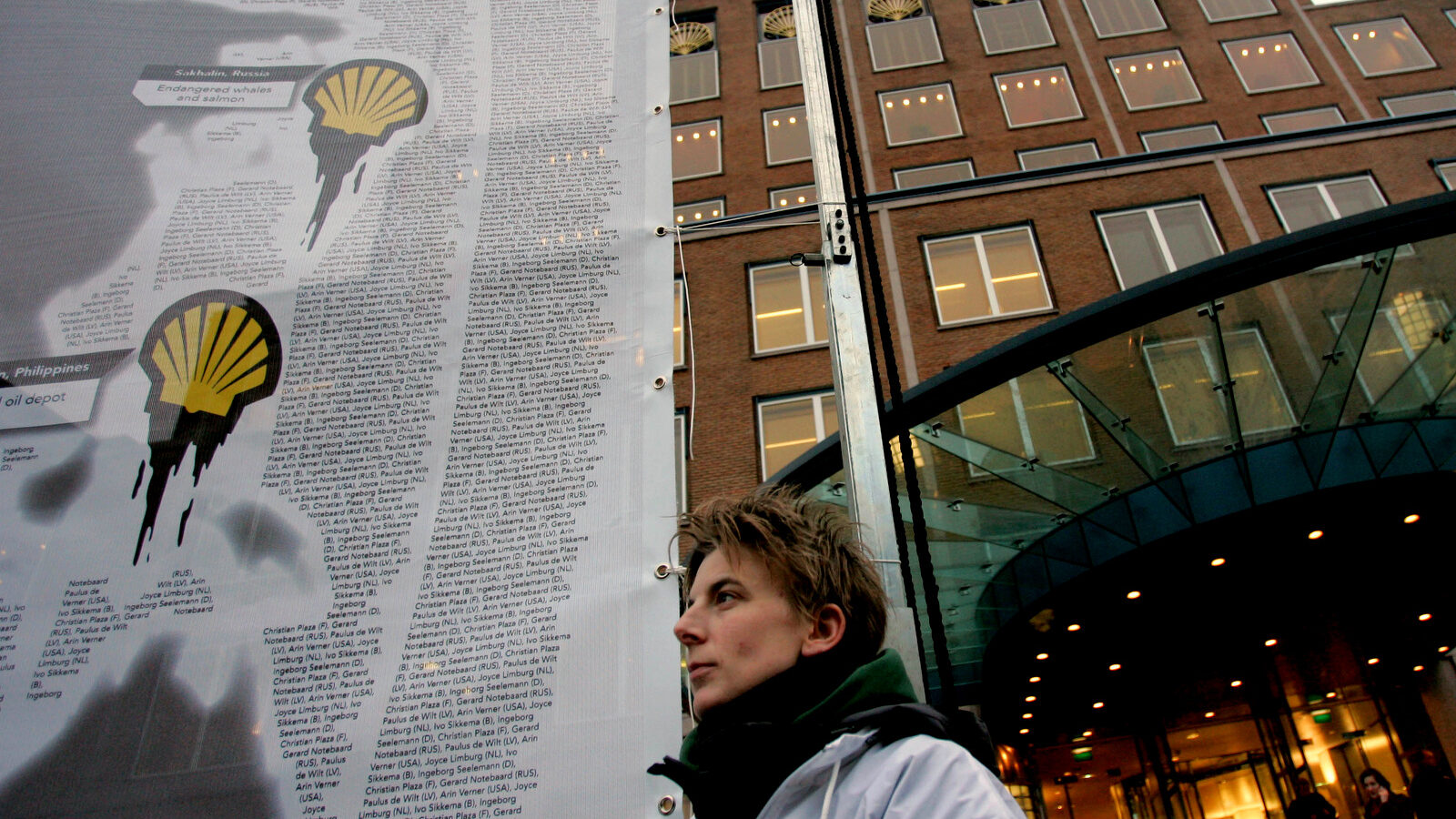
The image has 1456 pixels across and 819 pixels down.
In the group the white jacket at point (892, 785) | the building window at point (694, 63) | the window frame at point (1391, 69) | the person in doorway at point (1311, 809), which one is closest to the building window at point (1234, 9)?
the window frame at point (1391, 69)

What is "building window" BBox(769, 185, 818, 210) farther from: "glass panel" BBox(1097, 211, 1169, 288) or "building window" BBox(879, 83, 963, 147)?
"glass panel" BBox(1097, 211, 1169, 288)

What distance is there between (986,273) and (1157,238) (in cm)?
351

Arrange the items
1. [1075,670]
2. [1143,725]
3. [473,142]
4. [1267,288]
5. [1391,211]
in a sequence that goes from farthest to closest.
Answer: [1143,725], [1075,670], [1267,288], [1391,211], [473,142]

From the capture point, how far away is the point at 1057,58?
21812mm

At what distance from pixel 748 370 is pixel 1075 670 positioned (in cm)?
812

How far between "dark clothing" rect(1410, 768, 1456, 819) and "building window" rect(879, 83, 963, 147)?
16.2 m

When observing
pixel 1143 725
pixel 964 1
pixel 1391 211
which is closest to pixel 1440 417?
pixel 1391 211

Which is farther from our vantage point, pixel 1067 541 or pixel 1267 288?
pixel 1067 541

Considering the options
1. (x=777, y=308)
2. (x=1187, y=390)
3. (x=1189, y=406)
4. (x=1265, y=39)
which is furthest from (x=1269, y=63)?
(x=1187, y=390)

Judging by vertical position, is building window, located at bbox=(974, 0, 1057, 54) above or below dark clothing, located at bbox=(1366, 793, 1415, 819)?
above

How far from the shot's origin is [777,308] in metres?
17.2

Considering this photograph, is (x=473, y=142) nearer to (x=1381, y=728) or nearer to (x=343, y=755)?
(x=343, y=755)

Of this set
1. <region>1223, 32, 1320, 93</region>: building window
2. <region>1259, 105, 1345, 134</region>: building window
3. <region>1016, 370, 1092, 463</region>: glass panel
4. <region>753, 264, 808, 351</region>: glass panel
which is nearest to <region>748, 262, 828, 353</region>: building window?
<region>753, 264, 808, 351</region>: glass panel

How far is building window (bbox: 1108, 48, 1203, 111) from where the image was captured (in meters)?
21.0
